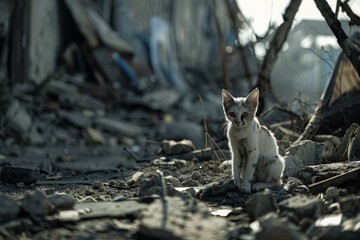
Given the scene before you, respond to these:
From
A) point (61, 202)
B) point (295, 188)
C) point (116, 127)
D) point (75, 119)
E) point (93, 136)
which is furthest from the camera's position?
point (116, 127)

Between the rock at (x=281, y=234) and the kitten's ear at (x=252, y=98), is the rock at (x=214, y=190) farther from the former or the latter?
the rock at (x=281, y=234)

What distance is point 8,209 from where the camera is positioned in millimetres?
3027

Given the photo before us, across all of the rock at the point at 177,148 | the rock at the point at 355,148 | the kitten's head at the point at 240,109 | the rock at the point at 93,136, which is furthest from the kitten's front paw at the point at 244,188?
the rock at the point at 93,136

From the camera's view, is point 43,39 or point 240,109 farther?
point 43,39

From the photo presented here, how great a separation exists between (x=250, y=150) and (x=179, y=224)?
72.0 inches

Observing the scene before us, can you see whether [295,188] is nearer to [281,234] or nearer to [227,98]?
[227,98]

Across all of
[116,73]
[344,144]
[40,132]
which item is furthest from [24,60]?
[344,144]

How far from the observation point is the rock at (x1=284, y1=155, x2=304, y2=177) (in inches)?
204

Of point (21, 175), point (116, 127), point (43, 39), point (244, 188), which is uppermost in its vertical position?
point (43, 39)

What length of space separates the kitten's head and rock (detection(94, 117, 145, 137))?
7557mm

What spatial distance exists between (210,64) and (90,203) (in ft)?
63.3

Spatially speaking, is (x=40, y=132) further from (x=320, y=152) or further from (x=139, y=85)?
(x=320, y=152)

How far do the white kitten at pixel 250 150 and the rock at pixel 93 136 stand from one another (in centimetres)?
702

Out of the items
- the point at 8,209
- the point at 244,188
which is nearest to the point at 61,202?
the point at 8,209
